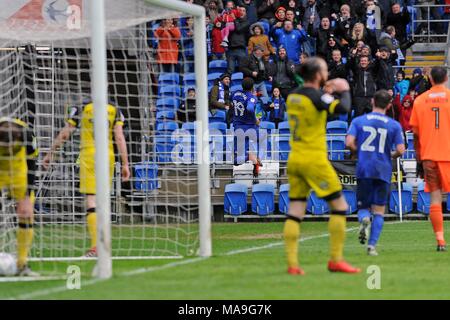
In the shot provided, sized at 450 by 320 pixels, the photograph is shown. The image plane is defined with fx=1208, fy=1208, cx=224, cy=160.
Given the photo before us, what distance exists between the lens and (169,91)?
17.8 m

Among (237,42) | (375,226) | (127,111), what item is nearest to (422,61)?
(237,42)

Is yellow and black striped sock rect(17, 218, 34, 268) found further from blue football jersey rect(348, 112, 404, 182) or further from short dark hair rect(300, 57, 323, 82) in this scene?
blue football jersey rect(348, 112, 404, 182)

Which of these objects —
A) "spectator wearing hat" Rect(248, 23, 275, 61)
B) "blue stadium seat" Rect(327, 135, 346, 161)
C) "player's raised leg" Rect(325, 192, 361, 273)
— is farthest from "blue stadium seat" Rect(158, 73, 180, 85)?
"spectator wearing hat" Rect(248, 23, 275, 61)

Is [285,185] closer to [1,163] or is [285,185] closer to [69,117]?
[69,117]

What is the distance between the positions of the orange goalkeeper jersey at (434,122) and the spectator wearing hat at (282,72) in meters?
11.8

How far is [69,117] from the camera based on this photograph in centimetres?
1577

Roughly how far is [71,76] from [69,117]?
245 centimetres

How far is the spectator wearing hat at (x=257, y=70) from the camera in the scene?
28562mm

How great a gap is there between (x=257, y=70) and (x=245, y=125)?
10.2 ft

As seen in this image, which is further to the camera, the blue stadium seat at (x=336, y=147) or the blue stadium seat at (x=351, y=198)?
the blue stadium seat at (x=336, y=147)

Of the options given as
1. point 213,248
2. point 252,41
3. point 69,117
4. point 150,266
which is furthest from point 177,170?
point 252,41

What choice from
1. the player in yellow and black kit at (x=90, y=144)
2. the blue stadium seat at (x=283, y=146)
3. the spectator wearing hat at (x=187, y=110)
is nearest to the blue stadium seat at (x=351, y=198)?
the blue stadium seat at (x=283, y=146)

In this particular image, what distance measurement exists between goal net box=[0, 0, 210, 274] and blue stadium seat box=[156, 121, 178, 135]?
34 millimetres

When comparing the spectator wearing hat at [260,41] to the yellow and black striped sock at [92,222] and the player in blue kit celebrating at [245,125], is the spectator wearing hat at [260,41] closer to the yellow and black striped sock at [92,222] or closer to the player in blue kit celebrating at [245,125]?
the player in blue kit celebrating at [245,125]
